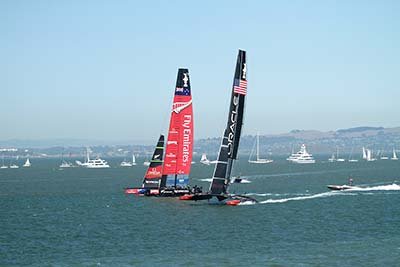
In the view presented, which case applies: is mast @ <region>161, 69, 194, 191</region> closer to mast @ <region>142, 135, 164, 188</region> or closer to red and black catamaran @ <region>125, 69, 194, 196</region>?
red and black catamaran @ <region>125, 69, 194, 196</region>

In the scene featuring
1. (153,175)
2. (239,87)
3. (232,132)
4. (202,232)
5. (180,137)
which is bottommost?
(202,232)

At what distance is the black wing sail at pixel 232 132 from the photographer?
286ft

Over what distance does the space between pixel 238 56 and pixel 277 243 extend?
35.4 m

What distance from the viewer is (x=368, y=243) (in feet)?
183

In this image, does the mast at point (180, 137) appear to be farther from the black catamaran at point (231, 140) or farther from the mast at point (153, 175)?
the black catamaran at point (231, 140)

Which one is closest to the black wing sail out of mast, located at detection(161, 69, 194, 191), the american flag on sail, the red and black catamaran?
the american flag on sail

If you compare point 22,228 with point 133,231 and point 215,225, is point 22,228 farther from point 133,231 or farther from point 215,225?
point 215,225

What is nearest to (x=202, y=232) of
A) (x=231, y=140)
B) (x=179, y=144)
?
(x=231, y=140)

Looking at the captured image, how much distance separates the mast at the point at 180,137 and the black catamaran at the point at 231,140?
10630 mm

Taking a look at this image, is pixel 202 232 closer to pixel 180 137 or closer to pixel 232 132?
pixel 232 132

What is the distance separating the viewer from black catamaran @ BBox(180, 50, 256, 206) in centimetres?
8706

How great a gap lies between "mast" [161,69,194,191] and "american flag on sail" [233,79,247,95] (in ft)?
35.8

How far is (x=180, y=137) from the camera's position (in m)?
97.8

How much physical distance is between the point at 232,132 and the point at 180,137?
40.0 ft
